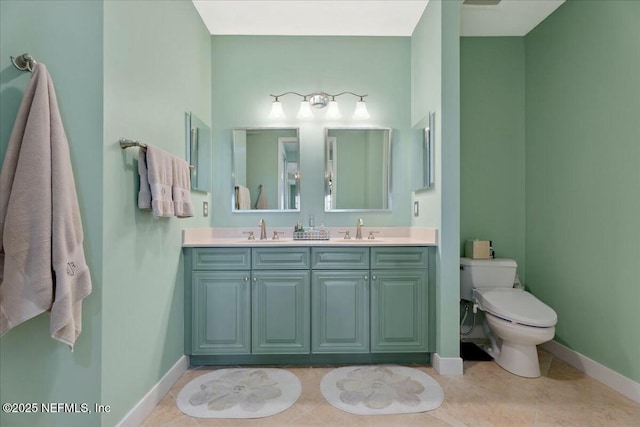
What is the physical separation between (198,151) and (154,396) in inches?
66.8

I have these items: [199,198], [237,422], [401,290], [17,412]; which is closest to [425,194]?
[401,290]

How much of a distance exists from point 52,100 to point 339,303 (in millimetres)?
1907

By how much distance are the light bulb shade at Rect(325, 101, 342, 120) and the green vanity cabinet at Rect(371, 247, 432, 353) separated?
4.11 feet

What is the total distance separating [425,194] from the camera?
2.44m

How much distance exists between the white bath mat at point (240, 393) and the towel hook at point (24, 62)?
5.91ft

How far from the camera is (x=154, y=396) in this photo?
1.73m

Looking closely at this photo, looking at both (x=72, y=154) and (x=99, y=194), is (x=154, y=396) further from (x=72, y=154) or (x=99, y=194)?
(x=72, y=154)

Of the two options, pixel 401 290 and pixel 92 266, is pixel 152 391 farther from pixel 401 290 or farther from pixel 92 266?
pixel 401 290

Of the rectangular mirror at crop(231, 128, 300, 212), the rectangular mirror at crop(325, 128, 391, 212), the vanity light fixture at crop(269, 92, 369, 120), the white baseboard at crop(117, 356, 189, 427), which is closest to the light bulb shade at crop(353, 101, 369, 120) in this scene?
the vanity light fixture at crop(269, 92, 369, 120)

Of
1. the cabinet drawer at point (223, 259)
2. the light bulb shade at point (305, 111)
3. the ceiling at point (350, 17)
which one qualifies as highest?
the ceiling at point (350, 17)

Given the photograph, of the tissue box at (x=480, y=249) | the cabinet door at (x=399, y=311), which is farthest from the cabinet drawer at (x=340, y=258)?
the tissue box at (x=480, y=249)

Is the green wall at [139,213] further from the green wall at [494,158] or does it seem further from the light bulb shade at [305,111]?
the green wall at [494,158]

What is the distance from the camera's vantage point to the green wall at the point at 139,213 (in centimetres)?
139

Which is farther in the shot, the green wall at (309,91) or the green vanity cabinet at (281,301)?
the green wall at (309,91)
